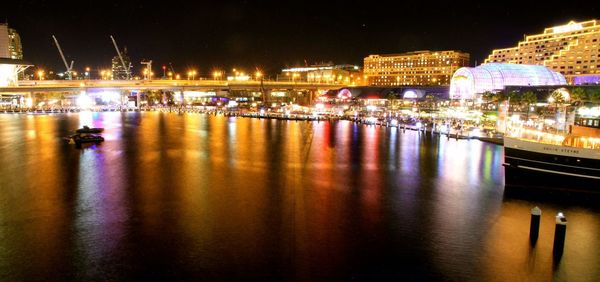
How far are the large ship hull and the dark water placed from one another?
3.62ft

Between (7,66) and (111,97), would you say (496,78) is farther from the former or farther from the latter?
(111,97)

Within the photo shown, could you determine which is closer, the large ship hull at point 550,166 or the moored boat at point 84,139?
the large ship hull at point 550,166

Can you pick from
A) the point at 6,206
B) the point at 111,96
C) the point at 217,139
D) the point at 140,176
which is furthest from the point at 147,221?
the point at 111,96

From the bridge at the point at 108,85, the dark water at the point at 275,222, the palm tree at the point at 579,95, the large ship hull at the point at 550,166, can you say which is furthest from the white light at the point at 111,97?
the large ship hull at the point at 550,166

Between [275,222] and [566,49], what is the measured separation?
8389 centimetres

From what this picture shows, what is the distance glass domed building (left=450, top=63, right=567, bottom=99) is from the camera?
194 ft

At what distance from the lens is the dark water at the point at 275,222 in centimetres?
999

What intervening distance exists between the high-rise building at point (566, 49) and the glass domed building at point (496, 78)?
1471 centimetres

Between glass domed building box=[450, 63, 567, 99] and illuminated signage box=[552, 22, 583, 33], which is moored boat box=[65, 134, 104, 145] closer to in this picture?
glass domed building box=[450, 63, 567, 99]

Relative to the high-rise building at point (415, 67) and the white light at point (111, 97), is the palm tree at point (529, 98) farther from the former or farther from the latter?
the white light at point (111, 97)

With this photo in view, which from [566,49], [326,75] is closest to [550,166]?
[566,49]

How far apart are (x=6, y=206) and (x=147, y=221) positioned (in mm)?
5787

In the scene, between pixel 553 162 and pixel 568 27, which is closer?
pixel 553 162

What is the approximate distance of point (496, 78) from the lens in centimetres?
5919
